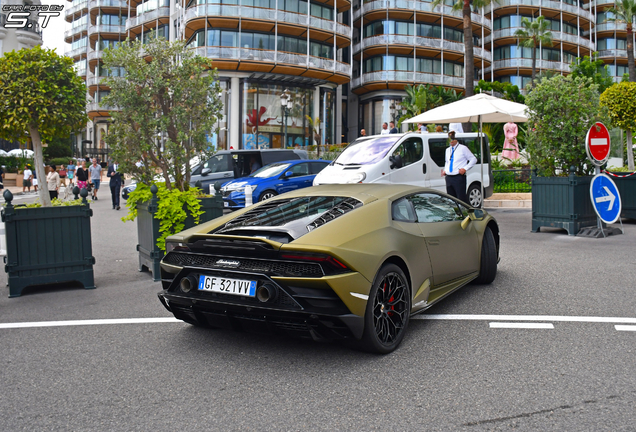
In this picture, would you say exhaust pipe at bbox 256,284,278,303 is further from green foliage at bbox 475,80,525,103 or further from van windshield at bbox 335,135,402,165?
green foliage at bbox 475,80,525,103

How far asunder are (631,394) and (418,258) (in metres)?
1.80

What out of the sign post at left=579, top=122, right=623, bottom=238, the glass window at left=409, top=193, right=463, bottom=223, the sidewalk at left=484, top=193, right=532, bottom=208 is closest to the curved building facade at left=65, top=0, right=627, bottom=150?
the sidewalk at left=484, top=193, right=532, bottom=208

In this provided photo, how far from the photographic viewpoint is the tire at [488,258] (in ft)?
20.9

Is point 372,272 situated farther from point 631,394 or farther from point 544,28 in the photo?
point 544,28

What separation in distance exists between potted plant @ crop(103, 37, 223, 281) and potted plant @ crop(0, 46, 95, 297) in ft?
2.76

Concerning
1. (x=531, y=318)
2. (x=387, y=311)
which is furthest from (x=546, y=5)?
(x=387, y=311)

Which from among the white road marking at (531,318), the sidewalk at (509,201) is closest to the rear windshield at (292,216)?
the white road marking at (531,318)

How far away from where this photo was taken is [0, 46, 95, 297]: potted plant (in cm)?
647

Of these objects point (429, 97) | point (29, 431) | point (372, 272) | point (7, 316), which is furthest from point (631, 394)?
point (429, 97)

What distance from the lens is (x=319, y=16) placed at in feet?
144

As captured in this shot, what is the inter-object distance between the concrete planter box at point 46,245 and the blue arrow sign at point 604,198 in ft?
28.5

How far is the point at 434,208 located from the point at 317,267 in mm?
2023

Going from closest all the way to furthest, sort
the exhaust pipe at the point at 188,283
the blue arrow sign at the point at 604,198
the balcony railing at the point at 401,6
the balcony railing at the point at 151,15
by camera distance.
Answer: the exhaust pipe at the point at 188,283 < the blue arrow sign at the point at 604,198 < the balcony railing at the point at 401,6 < the balcony railing at the point at 151,15

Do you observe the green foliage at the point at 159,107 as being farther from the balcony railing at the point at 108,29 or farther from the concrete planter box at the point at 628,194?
the balcony railing at the point at 108,29
